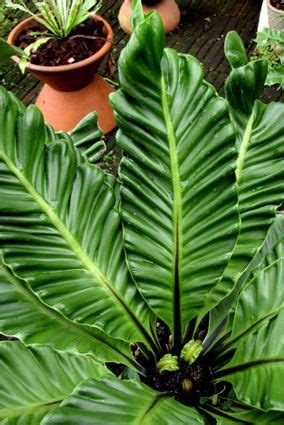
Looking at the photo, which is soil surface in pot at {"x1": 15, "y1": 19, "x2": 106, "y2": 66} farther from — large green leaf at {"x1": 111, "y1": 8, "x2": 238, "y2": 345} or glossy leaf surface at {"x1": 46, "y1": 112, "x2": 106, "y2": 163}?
large green leaf at {"x1": 111, "y1": 8, "x2": 238, "y2": 345}

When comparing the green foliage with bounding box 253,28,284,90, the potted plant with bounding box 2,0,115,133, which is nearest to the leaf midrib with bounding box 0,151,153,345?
the green foliage with bounding box 253,28,284,90

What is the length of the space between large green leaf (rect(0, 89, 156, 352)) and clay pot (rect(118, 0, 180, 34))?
2.00 m

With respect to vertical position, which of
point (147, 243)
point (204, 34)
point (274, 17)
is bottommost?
point (204, 34)

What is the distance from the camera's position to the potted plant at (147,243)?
33.5 inches

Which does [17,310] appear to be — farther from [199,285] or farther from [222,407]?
[222,407]

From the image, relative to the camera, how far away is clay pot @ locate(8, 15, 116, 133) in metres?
2.13

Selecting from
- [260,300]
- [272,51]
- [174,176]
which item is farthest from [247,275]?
[272,51]

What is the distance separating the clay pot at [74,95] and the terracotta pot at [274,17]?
75 cm

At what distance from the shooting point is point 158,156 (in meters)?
0.91

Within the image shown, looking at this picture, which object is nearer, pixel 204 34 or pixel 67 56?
pixel 67 56

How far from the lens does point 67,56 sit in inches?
84.0

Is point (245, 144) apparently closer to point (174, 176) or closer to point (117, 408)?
point (174, 176)

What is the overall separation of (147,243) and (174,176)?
0.13 m

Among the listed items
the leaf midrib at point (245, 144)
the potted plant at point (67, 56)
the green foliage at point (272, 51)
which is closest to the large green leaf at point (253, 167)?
the leaf midrib at point (245, 144)
